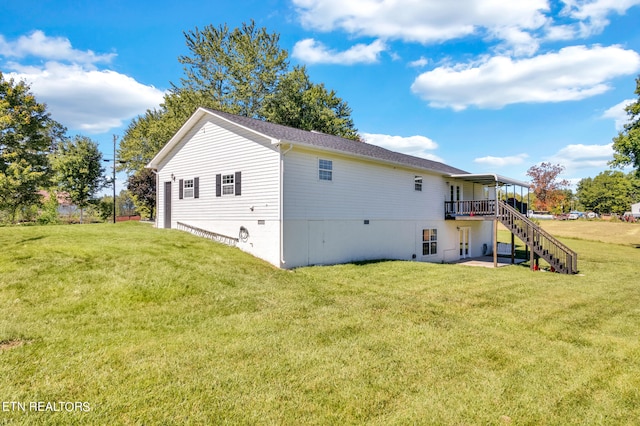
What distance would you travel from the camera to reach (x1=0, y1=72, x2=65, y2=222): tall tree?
24531 millimetres

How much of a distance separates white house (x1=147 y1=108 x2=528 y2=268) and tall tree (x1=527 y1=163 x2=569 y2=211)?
46252 mm

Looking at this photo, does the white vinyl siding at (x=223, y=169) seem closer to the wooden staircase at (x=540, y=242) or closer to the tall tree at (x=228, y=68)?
the wooden staircase at (x=540, y=242)

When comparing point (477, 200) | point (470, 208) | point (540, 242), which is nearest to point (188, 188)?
point (470, 208)

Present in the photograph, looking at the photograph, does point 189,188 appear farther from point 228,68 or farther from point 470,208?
point 228,68

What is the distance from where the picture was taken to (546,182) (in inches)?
2258

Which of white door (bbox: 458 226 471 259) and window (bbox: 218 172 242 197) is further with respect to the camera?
white door (bbox: 458 226 471 259)

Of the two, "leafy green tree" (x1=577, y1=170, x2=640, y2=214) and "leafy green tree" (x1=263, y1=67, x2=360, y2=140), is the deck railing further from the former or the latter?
"leafy green tree" (x1=577, y1=170, x2=640, y2=214)

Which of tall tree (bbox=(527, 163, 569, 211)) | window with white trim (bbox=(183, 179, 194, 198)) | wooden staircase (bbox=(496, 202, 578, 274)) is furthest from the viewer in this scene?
tall tree (bbox=(527, 163, 569, 211))

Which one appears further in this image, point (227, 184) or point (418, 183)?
point (418, 183)

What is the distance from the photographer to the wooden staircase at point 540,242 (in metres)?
14.3

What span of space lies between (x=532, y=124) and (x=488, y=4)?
52.4 ft

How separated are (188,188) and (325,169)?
23.0 ft

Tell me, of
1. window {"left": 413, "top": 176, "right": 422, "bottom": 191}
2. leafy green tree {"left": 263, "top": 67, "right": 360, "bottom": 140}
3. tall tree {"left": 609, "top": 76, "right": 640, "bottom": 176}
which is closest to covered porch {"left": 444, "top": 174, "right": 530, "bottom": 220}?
window {"left": 413, "top": 176, "right": 422, "bottom": 191}

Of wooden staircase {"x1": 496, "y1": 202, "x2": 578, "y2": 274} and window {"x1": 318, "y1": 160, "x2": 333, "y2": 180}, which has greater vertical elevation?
window {"x1": 318, "y1": 160, "x2": 333, "y2": 180}
